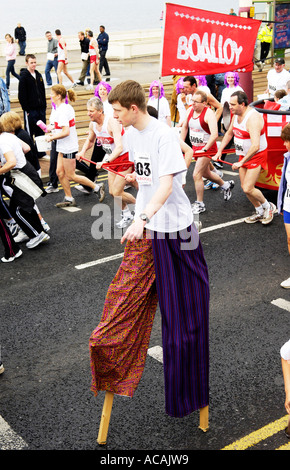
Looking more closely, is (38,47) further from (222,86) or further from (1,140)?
(1,140)

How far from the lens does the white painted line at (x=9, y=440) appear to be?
4000 mm

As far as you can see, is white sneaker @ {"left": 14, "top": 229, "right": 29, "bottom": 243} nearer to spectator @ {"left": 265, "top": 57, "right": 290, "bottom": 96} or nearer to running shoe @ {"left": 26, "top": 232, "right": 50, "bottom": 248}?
running shoe @ {"left": 26, "top": 232, "right": 50, "bottom": 248}

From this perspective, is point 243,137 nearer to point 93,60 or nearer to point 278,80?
point 278,80

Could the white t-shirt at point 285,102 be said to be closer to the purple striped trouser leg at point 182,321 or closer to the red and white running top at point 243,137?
the red and white running top at point 243,137

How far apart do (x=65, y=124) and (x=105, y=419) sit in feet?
19.7

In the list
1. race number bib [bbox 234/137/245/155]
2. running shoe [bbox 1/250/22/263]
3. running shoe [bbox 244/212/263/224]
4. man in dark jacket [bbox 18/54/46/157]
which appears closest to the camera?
running shoe [bbox 1/250/22/263]

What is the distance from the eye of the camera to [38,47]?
107 feet

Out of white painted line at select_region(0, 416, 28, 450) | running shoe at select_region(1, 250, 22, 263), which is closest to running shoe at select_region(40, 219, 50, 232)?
running shoe at select_region(1, 250, 22, 263)

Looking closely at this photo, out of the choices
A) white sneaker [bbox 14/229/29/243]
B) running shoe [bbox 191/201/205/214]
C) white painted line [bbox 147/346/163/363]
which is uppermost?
white painted line [bbox 147/346/163/363]

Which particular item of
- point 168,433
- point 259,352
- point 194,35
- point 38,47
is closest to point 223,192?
point 194,35

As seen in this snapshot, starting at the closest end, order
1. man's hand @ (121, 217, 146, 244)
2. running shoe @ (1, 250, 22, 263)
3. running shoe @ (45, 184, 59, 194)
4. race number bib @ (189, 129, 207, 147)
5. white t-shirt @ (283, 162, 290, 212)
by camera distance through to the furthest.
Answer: man's hand @ (121, 217, 146, 244)
white t-shirt @ (283, 162, 290, 212)
running shoe @ (1, 250, 22, 263)
race number bib @ (189, 129, 207, 147)
running shoe @ (45, 184, 59, 194)

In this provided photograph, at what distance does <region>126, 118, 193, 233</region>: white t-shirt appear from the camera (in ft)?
12.0

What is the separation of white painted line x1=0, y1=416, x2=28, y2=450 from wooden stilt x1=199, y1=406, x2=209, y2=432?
1.21 m

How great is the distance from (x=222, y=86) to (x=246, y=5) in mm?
2222
